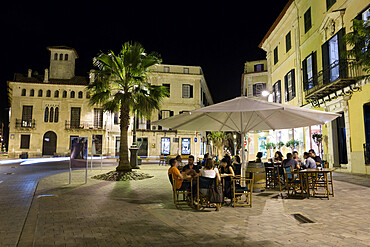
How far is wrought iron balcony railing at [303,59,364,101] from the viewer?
1328cm

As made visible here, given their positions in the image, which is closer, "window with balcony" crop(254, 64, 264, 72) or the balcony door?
"window with balcony" crop(254, 64, 264, 72)

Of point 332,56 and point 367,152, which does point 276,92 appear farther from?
point 367,152

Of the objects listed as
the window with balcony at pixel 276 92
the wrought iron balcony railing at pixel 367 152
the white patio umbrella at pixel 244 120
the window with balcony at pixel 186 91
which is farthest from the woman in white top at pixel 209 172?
the window with balcony at pixel 186 91

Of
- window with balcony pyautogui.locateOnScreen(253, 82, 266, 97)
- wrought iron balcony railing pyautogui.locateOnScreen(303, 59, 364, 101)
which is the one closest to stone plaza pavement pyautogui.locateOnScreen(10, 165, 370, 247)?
wrought iron balcony railing pyautogui.locateOnScreen(303, 59, 364, 101)

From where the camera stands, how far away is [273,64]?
82.7 ft

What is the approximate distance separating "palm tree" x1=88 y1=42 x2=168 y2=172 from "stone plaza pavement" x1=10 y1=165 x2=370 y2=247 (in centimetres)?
586

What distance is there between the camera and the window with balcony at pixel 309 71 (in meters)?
17.0

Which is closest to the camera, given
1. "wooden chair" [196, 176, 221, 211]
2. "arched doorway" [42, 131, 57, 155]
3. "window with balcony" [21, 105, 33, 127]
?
"wooden chair" [196, 176, 221, 211]

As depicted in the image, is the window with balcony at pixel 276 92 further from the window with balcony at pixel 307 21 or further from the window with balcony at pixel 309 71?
the window with balcony at pixel 307 21

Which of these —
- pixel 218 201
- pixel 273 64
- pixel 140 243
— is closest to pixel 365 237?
pixel 218 201

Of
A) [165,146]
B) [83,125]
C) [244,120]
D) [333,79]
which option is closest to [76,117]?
[83,125]

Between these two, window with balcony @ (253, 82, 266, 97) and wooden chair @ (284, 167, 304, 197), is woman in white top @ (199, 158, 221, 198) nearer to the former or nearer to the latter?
wooden chair @ (284, 167, 304, 197)

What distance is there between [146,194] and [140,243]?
460cm

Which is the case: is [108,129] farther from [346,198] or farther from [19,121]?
[346,198]
